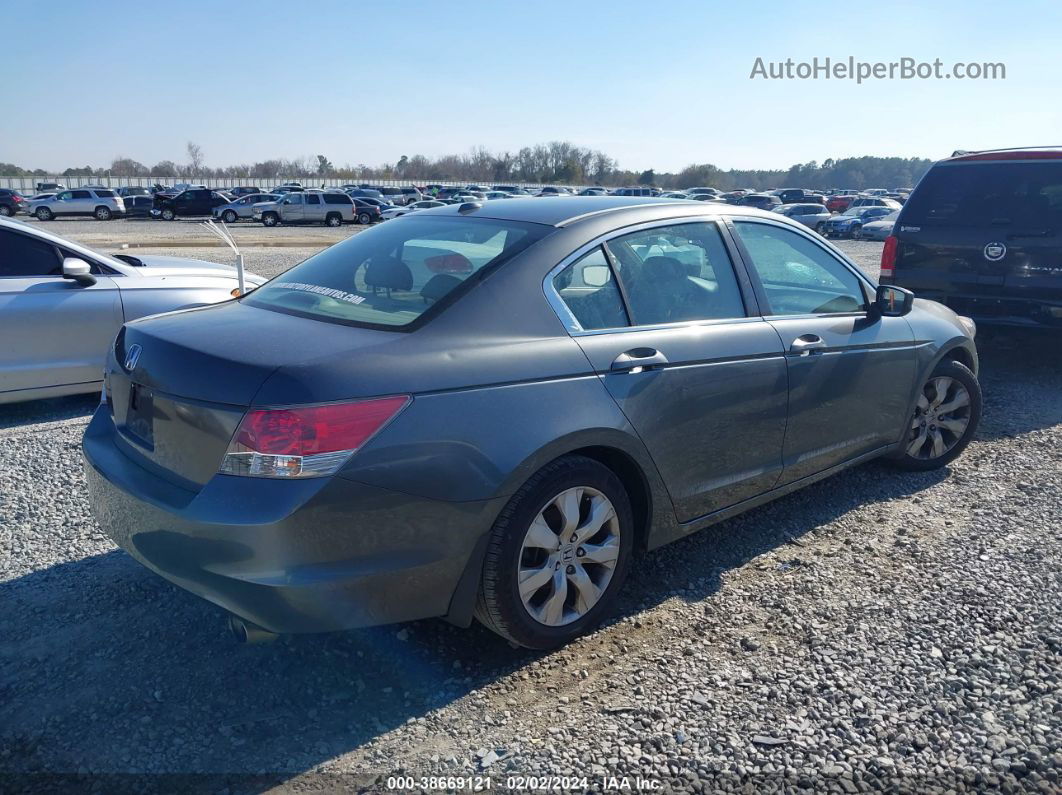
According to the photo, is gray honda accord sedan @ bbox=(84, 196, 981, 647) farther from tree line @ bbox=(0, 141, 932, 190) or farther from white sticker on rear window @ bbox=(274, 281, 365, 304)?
tree line @ bbox=(0, 141, 932, 190)

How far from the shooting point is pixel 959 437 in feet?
17.8

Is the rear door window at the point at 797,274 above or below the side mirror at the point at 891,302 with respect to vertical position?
above

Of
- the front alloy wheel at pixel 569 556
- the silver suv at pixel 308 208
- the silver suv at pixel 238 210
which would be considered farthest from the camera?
the silver suv at pixel 238 210

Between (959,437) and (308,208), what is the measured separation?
39.8 meters

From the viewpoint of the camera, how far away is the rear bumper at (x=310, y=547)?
2.63 meters

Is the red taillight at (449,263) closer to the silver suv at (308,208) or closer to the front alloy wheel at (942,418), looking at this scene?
the front alloy wheel at (942,418)

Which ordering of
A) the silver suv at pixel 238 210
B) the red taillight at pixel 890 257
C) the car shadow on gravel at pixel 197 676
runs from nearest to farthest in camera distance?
the car shadow on gravel at pixel 197 676 < the red taillight at pixel 890 257 < the silver suv at pixel 238 210

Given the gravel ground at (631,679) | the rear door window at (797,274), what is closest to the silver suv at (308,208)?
the gravel ground at (631,679)

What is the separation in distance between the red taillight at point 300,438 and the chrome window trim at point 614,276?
3.12 ft

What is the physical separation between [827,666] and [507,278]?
74.2 inches

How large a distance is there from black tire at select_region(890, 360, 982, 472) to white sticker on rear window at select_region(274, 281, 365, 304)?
11.0 feet

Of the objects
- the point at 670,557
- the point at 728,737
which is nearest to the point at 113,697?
the point at 728,737

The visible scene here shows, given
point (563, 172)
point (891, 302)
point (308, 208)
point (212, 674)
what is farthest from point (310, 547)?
point (563, 172)

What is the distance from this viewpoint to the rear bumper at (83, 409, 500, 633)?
8.62ft
